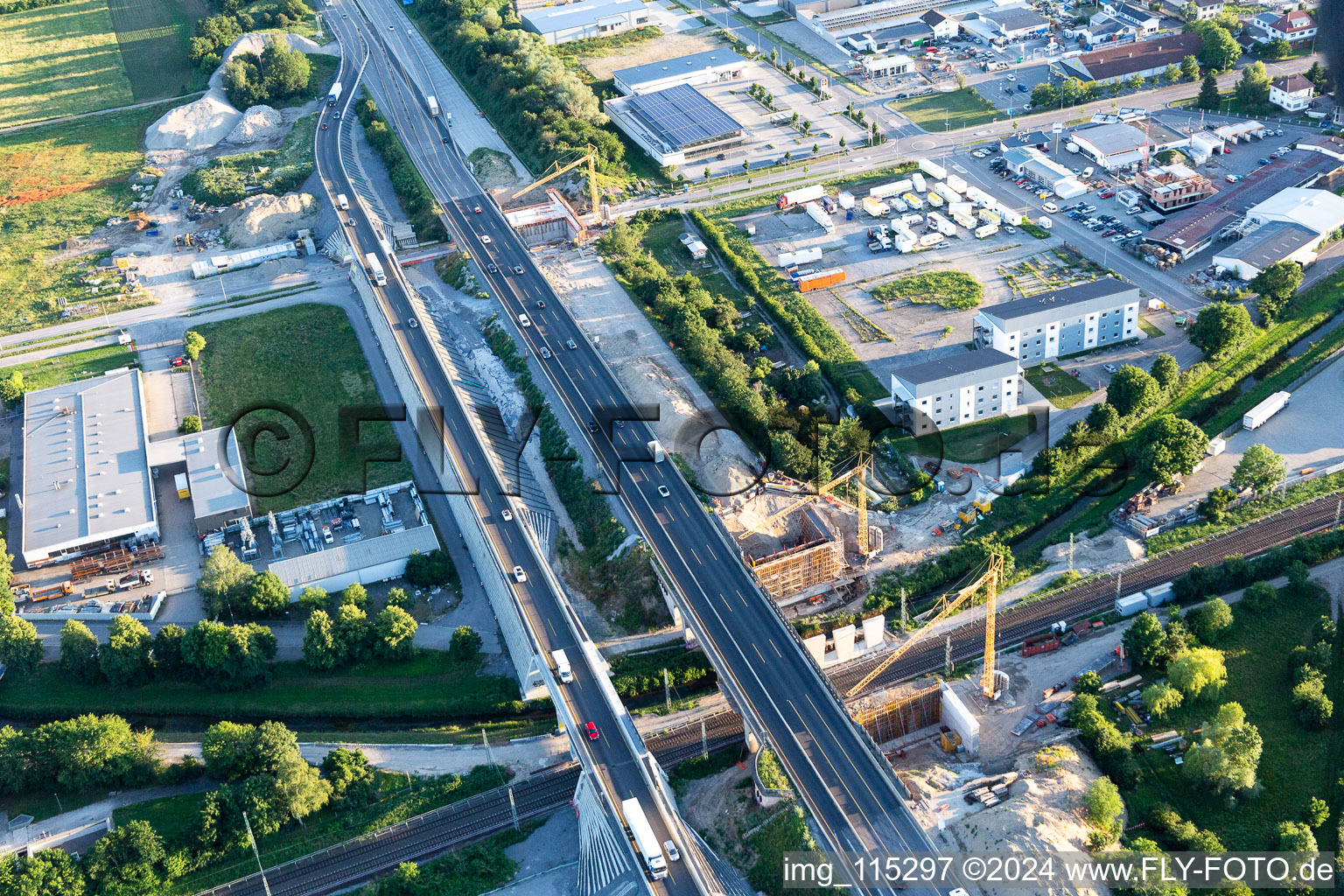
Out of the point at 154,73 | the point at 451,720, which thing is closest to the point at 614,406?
the point at 451,720

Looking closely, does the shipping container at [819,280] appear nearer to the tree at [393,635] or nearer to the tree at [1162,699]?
the tree at [393,635]

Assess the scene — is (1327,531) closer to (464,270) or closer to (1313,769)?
(1313,769)

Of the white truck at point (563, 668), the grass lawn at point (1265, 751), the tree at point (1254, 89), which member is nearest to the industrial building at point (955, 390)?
the grass lawn at point (1265, 751)

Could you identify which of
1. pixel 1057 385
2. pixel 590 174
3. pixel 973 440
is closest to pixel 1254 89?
pixel 1057 385

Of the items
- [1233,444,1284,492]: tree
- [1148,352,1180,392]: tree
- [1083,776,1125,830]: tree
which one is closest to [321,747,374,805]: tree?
[1083,776,1125,830]: tree

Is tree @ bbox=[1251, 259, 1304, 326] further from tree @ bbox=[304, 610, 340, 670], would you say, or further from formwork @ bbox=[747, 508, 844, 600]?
tree @ bbox=[304, 610, 340, 670]

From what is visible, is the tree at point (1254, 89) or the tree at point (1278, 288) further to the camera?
the tree at point (1254, 89)

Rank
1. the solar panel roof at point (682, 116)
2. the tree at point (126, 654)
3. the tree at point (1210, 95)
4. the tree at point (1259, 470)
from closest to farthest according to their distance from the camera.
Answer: the tree at point (126, 654)
the tree at point (1259, 470)
the tree at point (1210, 95)
the solar panel roof at point (682, 116)
